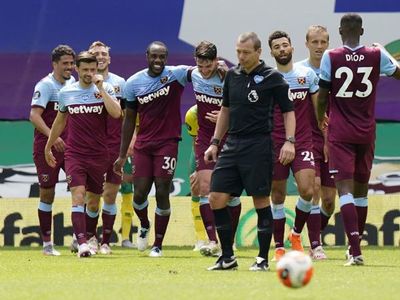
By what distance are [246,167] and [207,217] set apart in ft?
11.7

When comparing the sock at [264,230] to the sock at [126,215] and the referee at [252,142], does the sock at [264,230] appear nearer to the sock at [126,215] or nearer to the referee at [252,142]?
the referee at [252,142]

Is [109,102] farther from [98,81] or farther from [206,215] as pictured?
[206,215]

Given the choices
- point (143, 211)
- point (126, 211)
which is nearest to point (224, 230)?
point (143, 211)

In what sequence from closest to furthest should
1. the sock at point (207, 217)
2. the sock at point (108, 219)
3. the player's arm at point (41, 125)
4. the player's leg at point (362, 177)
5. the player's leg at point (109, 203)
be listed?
1. the player's leg at point (362, 177)
2. the sock at point (207, 217)
3. the player's arm at point (41, 125)
4. the sock at point (108, 219)
5. the player's leg at point (109, 203)

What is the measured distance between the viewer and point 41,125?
46.5ft

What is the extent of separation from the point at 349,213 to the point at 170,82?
9.57 feet

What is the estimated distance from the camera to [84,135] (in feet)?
44.8

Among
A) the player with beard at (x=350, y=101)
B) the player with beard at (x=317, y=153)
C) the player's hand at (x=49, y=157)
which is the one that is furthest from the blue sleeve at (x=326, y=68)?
the player's hand at (x=49, y=157)

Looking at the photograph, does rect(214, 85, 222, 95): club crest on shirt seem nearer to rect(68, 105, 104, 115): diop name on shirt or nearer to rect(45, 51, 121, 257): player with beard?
rect(45, 51, 121, 257): player with beard

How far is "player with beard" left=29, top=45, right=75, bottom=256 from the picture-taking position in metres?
14.2

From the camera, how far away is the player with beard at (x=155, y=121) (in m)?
13.2

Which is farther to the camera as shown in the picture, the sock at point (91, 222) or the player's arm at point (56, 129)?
the sock at point (91, 222)

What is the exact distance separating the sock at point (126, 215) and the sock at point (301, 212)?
3604 mm

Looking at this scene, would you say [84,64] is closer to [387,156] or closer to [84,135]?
[84,135]
